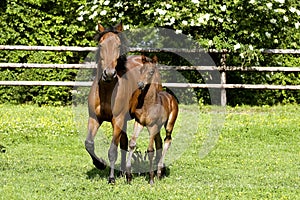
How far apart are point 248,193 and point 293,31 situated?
29.3 feet

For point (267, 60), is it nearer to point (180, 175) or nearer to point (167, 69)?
point (167, 69)

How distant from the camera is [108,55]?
7203mm

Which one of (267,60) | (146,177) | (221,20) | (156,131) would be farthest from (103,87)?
(267,60)

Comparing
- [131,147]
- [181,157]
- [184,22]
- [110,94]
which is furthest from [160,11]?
[131,147]

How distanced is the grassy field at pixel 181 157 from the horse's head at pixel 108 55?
4.19ft

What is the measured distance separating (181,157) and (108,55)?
301 cm

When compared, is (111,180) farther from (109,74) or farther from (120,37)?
(120,37)

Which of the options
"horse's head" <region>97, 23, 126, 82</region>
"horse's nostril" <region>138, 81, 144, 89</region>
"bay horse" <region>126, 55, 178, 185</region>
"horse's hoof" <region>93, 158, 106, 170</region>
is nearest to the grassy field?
"horse's hoof" <region>93, 158, 106, 170</region>

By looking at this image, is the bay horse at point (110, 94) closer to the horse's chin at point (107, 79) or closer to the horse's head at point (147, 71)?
the horse's chin at point (107, 79)

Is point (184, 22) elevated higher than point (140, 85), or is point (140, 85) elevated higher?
point (184, 22)

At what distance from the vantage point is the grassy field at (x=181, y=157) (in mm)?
7043

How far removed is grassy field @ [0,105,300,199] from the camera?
23.1 ft

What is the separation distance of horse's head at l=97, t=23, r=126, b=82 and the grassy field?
1278 millimetres

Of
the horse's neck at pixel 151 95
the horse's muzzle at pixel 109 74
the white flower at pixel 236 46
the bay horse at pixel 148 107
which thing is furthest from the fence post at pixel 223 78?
the horse's muzzle at pixel 109 74
